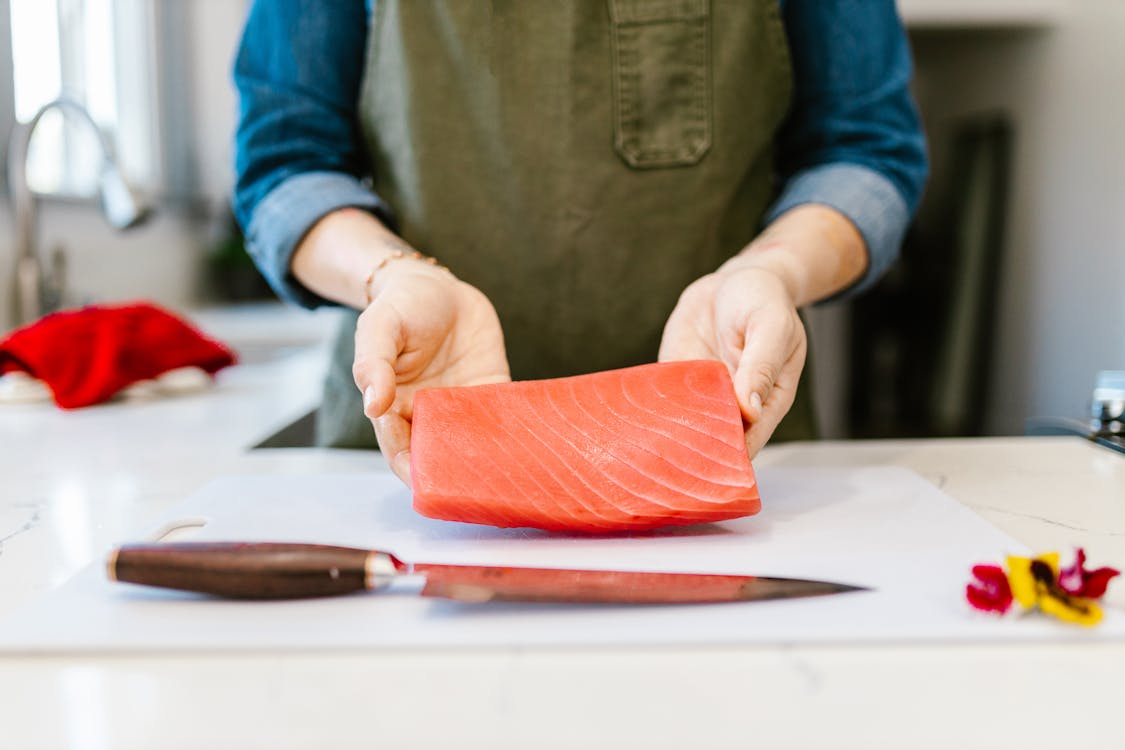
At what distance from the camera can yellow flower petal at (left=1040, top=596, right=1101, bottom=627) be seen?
1.80 feet

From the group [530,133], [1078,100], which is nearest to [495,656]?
[530,133]

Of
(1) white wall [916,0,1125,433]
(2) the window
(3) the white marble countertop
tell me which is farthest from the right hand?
(1) white wall [916,0,1125,433]

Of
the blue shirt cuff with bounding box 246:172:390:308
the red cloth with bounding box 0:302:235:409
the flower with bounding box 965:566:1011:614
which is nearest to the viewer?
the flower with bounding box 965:566:1011:614

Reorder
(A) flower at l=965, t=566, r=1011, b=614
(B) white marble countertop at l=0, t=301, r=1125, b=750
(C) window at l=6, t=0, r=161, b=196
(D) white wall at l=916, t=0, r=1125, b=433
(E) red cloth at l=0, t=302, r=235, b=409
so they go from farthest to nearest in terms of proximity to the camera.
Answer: (D) white wall at l=916, t=0, r=1125, b=433 < (C) window at l=6, t=0, r=161, b=196 < (E) red cloth at l=0, t=302, r=235, b=409 < (A) flower at l=965, t=566, r=1011, b=614 < (B) white marble countertop at l=0, t=301, r=1125, b=750

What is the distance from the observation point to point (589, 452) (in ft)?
2.53

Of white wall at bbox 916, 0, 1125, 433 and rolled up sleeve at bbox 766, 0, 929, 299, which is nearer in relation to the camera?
rolled up sleeve at bbox 766, 0, 929, 299

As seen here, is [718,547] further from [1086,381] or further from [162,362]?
[1086,381]

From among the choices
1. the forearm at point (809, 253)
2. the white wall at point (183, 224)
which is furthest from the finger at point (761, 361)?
the white wall at point (183, 224)

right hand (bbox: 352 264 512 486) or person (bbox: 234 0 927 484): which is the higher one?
person (bbox: 234 0 927 484)

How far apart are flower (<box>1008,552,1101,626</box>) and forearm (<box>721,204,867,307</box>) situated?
0.47 m

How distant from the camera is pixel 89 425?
4.44 feet

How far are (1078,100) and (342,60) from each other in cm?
260

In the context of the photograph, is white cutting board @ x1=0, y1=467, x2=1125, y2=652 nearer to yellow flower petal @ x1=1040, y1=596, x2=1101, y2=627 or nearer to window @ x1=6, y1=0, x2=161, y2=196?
yellow flower petal @ x1=1040, y1=596, x2=1101, y2=627

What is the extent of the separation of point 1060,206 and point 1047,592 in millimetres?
2957
